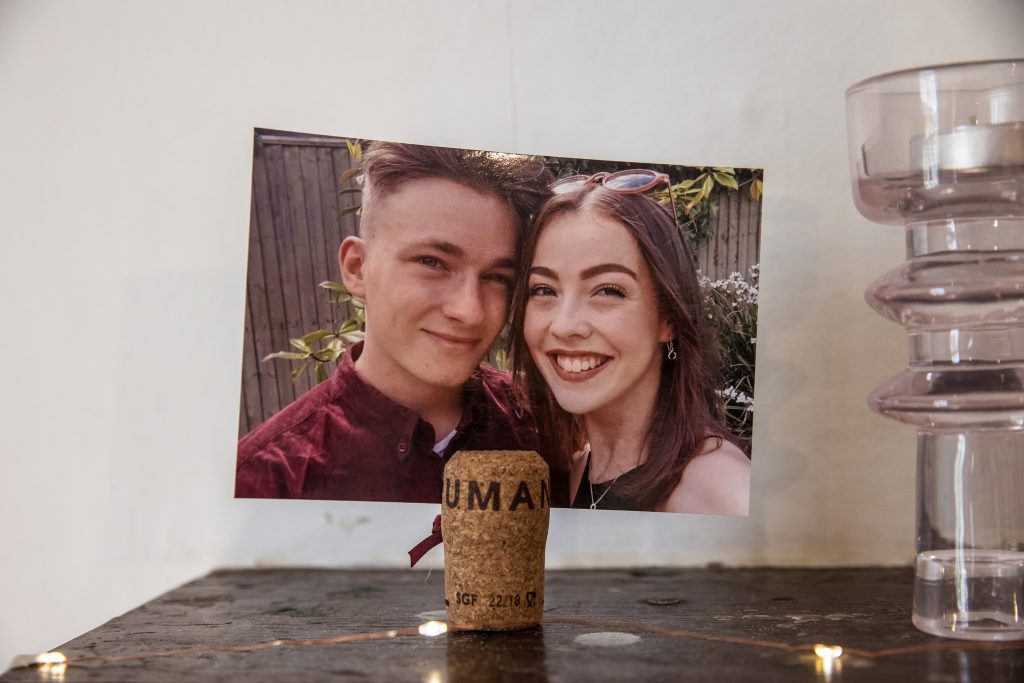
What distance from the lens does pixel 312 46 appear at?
3.23ft

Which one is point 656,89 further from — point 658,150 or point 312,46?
point 312,46

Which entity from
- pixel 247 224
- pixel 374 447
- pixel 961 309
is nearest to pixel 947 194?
pixel 961 309

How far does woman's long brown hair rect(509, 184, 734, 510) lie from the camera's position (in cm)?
91

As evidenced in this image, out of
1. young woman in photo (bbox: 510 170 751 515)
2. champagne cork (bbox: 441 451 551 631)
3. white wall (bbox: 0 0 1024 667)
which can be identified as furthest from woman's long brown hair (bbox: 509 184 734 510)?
champagne cork (bbox: 441 451 551 631)

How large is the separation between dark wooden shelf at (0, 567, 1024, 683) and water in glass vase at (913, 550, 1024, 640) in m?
0.02

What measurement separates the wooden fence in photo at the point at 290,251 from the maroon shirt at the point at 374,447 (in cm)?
4

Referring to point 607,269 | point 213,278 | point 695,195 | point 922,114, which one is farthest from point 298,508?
point 922,114

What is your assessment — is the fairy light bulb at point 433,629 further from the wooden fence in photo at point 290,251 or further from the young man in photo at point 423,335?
the wooden fence in photo at point 290,251

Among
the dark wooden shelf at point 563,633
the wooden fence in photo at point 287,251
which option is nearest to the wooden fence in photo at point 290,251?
the wooden fence in photo at point 287,251

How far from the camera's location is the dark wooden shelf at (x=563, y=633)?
1.98ft

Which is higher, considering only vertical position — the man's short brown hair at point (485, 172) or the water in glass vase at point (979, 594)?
the man's short brown hair at point (485, 172)

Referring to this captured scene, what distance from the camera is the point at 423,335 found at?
2.98 feet

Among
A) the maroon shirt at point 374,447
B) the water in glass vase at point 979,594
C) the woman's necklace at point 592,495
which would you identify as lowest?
the water in glass vase at point 979,594

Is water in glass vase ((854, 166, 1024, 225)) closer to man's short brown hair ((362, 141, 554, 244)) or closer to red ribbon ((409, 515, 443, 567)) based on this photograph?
man's short brown hair ((362, 141, 554, 244))
